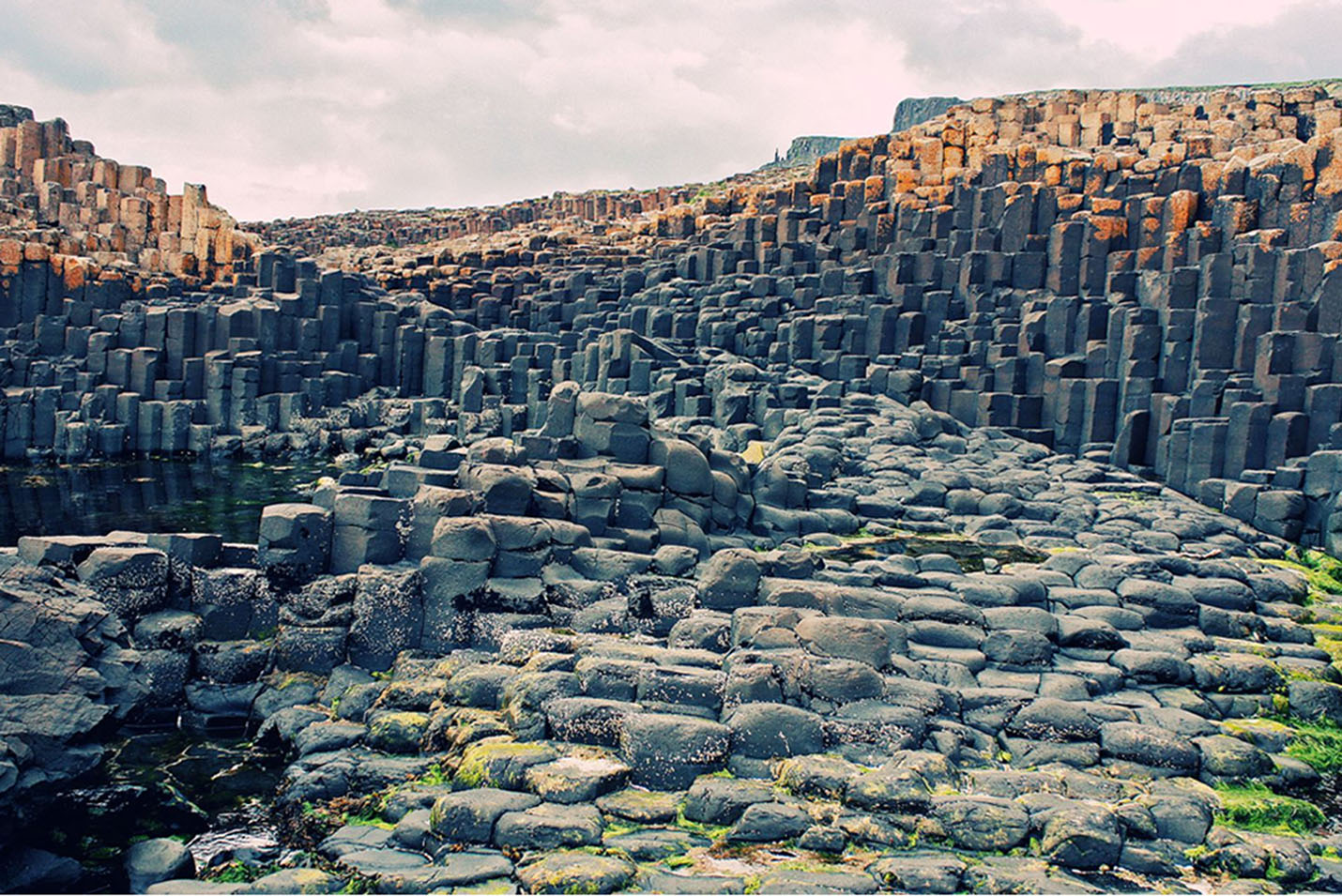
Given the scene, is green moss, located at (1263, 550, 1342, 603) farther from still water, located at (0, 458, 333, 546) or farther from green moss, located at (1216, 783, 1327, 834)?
still water, located at (0, 458, 333, 546)

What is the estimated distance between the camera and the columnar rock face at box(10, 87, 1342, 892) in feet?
29.2

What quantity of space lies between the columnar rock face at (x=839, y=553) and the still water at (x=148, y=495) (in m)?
2.25

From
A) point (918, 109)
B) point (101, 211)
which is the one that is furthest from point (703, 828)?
point (918, 109)

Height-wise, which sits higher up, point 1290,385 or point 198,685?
point 1290,385

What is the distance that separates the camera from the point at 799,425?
24.8 m

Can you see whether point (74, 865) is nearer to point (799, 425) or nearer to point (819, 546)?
point (819, 546)

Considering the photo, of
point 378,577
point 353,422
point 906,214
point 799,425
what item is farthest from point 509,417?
point 378,577

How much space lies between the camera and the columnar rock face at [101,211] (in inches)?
1672

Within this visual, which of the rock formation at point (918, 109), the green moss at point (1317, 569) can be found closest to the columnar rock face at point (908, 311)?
the green moss at point (1317, 569)

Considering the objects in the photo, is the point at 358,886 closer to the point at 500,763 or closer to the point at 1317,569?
the point at 500,763

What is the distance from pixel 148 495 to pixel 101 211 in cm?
2437

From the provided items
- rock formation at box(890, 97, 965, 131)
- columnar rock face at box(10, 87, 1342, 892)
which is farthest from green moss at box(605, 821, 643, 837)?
rock formation at box(890, 97, 965, 131)

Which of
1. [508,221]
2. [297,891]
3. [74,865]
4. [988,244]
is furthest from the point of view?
[508,221]

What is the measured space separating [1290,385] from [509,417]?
19115 mm
